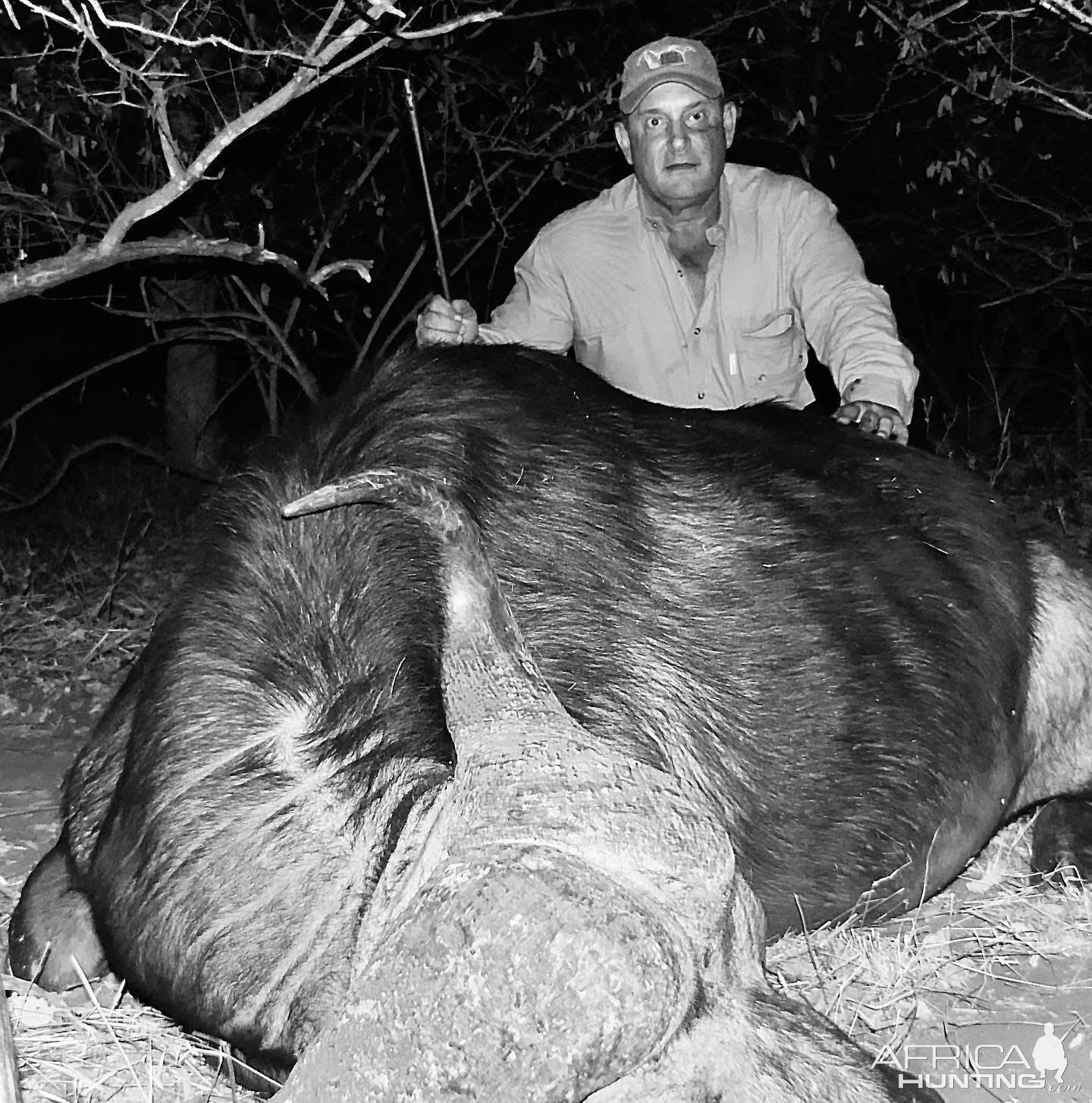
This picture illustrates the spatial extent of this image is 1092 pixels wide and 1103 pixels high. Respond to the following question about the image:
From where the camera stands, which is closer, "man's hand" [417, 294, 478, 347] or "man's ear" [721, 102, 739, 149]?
"man's hand" [417, 294, 478, 347]

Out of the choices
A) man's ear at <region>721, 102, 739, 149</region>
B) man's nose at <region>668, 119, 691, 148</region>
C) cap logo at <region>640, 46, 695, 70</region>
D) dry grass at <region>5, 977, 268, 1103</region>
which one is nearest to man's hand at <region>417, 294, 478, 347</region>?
man's nose at <region>668, 119, 691, 148</region>

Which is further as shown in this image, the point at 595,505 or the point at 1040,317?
the point at 1040,317

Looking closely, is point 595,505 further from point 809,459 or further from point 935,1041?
point 935,1041

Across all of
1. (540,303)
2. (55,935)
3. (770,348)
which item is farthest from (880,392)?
(55,935)

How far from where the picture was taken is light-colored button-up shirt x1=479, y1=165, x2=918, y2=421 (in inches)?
208

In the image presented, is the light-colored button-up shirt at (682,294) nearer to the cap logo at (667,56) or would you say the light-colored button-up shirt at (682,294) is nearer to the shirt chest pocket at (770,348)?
the shirt chest pocket at (770,348)

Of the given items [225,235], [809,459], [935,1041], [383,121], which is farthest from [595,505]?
[383,121]

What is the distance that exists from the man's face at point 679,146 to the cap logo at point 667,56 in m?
0.08

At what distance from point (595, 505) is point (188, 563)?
89cm

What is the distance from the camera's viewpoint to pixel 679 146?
5203mm

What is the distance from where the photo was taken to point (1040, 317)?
1425 centimetres

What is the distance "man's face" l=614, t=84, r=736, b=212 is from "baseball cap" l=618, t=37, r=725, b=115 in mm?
37

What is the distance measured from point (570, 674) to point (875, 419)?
5.74 feet

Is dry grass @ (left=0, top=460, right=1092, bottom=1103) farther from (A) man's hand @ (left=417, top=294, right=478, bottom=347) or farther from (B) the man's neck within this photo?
(B) the man's neck
